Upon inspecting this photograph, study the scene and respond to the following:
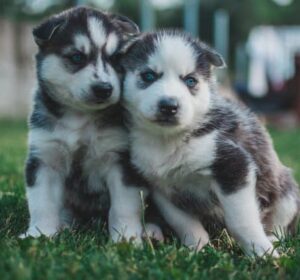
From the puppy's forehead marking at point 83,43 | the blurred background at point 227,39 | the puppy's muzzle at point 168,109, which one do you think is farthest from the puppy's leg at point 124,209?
the blurred background at point 227,39

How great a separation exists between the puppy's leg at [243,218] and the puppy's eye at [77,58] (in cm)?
131

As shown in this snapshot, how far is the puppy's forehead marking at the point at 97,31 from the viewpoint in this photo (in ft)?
14.7

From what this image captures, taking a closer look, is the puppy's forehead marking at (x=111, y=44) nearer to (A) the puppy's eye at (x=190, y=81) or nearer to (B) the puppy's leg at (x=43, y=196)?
(A) the puppy's eye at (x=190, y=81)

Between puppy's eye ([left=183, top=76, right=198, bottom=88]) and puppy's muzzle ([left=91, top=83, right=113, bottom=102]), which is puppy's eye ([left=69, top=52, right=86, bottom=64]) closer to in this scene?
puppy's muzzle ([left=91, top=83, right=113, bottom=102])

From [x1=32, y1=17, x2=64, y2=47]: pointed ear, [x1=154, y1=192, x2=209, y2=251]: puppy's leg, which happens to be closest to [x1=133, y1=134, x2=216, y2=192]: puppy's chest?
[x1=154, y1=192, x2=209, y2=251]: puppy's leg

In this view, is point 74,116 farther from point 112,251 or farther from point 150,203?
point 112,251

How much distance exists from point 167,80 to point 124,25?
2.43 ft

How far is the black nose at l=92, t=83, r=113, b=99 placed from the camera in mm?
4270

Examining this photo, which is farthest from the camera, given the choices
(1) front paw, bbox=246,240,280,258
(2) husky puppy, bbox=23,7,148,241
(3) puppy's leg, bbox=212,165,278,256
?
(2) husky puppy, bbox=23,7,148,241

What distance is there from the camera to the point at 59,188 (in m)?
4.62

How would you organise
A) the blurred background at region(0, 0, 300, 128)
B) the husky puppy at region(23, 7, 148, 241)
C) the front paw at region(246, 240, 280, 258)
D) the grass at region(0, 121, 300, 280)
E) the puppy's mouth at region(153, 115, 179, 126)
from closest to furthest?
the grass at region(0, 121, 300, 280) < the front paw at region(246, 240, 280, 258) < the puppy's mouth at region(153, 115, 179, 126) < the husky puppy at region(23, 7, 148, 241) < the blurred background at region(0, 0, 300, 128)

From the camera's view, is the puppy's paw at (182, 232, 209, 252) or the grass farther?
the puppy's paw at (182, 232, 209, 252)

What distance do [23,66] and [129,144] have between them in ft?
61.4

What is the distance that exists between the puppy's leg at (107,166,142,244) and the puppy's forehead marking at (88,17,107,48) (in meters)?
0.88
